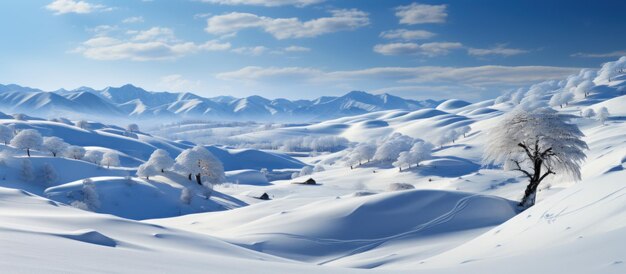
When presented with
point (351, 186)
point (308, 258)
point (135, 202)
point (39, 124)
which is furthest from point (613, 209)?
point (39, 124)

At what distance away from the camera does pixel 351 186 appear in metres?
97.8

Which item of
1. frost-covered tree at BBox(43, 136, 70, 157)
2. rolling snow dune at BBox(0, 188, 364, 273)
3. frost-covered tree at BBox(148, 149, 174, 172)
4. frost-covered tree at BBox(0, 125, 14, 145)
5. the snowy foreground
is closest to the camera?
rolling snow dune at BBox(0, 188, 364, 273)

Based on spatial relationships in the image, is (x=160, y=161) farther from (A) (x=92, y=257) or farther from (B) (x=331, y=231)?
(A) (x=92, y=257)

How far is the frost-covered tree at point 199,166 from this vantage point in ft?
245

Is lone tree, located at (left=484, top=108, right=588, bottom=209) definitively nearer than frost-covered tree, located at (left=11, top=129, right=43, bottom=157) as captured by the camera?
Yes

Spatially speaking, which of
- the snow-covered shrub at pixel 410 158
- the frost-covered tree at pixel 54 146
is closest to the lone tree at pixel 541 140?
the snow-covered shrub at pixel 410 158

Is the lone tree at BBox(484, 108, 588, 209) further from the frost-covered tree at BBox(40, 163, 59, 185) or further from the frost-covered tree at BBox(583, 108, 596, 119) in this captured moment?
the frost-covered tree at BBox(583, 108, 596, 119)

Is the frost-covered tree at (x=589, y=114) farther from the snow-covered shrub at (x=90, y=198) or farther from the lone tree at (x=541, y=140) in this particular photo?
the snow-covered shrub at (x=90, y=198)

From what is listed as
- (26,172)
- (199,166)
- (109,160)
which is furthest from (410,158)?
(26,172)

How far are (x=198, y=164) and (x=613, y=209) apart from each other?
7206 centimetres

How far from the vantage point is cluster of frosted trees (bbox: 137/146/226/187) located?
245ft

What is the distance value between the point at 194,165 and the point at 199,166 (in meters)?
1.26

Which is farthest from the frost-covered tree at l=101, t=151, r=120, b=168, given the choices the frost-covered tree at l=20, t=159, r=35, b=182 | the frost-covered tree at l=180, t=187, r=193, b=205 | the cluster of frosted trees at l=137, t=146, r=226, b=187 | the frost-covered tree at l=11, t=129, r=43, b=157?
the frost-covered tree at l=180, t=187, r=193, b=205

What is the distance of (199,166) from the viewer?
249 ft
